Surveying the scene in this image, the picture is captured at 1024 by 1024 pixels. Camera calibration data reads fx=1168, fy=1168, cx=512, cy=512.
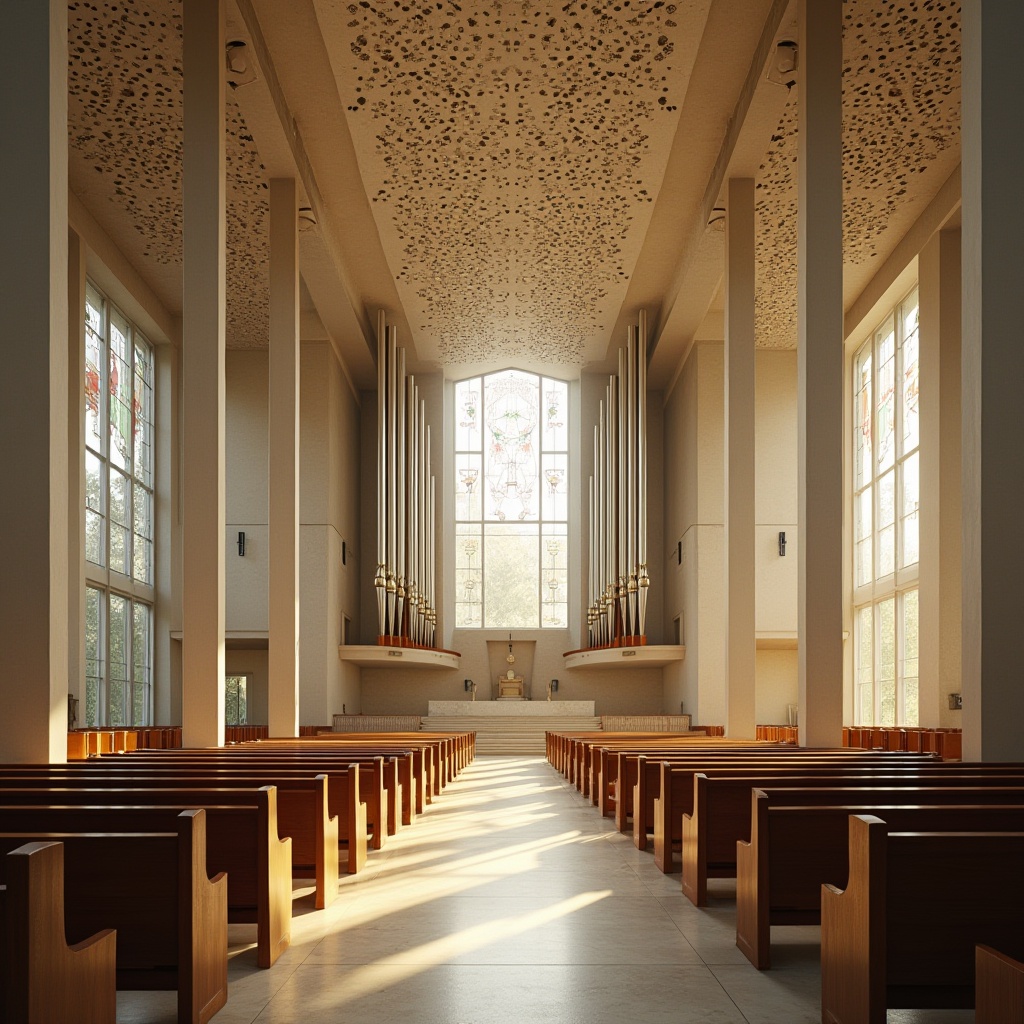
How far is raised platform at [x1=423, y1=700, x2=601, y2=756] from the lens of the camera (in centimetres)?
2130

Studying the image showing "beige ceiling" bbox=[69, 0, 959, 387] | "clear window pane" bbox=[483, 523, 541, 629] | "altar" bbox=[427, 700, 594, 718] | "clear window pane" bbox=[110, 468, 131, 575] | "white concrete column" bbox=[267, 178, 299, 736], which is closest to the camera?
"beige ceiling" bbox=[69, 0, 959, 387]

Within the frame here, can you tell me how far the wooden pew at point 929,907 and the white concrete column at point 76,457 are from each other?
12238 millimetres

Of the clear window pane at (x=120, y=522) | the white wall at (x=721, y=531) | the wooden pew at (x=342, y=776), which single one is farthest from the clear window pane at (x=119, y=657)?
the wooden pew at (x=342, y=776)

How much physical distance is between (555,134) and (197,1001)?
10.6 m

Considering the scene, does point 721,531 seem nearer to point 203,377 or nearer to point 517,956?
point 203,377

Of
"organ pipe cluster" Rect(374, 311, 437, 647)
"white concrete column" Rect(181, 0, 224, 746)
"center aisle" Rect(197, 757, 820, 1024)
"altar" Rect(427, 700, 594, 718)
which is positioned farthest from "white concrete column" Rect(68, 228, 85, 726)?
"altar" Rect(427, 700, 594, 718)

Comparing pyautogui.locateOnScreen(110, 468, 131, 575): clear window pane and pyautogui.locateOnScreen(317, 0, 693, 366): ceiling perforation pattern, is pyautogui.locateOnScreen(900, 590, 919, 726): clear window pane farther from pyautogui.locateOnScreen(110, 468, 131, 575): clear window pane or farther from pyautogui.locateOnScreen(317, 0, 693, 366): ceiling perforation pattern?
pyautogui.locateOnScreen(110, 468, 131, 575): clear window pane

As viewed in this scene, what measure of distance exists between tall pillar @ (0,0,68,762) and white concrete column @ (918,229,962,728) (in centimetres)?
1024

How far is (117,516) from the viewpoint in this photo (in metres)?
16.2

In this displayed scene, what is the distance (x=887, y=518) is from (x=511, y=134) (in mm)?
7886

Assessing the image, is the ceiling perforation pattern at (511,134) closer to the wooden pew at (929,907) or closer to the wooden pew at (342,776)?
the wooden pew at (342,776)

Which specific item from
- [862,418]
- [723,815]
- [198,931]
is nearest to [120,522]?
[862,418]

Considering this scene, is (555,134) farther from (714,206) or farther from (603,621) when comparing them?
(603,621)

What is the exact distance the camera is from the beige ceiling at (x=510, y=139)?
1014 centimetres
